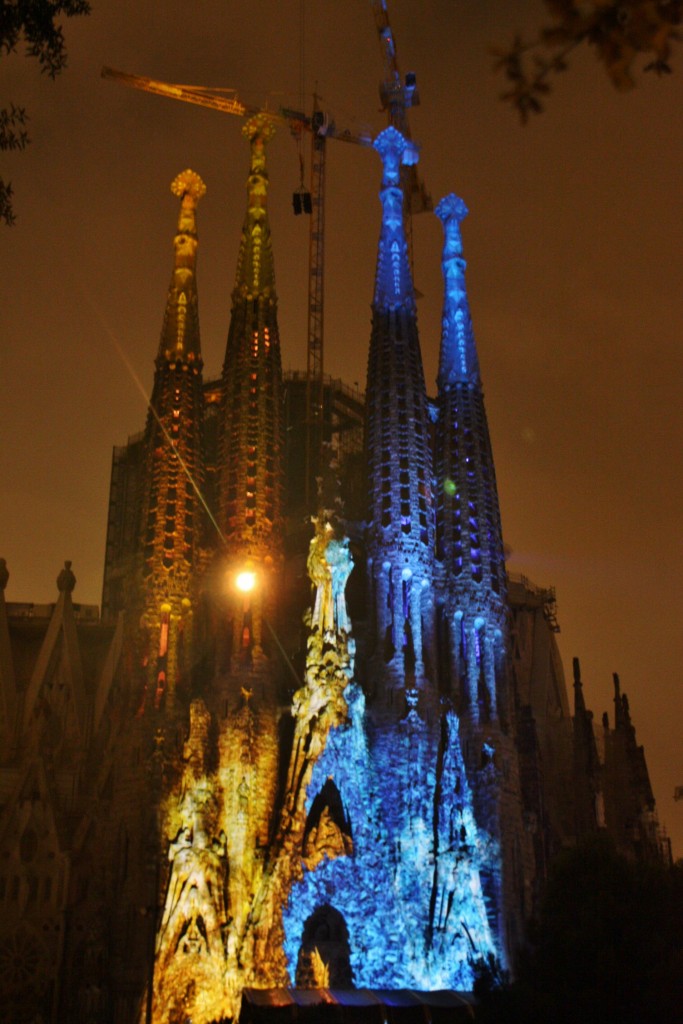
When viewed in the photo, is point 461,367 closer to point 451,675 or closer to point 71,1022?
point 451,675

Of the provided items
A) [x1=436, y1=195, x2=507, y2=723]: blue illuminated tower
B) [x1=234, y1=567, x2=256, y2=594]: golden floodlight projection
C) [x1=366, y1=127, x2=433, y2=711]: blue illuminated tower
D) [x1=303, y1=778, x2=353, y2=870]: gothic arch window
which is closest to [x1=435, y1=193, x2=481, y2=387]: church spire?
[x1=436, y1=195, x2=507, y2=723]: blue illuminated tower

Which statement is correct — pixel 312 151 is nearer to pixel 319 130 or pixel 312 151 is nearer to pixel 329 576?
pixel 319 130

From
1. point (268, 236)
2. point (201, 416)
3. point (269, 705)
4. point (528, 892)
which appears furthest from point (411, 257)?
point (528, 892)

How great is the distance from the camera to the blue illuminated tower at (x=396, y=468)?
4741 centimetres

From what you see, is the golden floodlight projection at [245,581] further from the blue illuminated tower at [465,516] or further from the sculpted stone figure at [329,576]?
the blue illuminated tower at [465,516]

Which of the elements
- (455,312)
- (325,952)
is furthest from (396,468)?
(325,952)

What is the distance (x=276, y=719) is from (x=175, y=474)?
11.3 m

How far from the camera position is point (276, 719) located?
46.7 meters

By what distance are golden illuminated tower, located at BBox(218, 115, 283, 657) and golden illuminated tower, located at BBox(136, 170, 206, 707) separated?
4.97ft

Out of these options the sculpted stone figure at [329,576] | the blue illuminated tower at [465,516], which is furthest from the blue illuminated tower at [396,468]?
the sculpted stone figure at [329,576]

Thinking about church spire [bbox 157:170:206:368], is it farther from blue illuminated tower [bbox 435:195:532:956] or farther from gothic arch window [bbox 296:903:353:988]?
gothic arch window [bbox 296:903:353:988]

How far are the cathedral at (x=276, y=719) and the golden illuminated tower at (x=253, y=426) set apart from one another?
122mm

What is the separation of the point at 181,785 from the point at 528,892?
1364 cm

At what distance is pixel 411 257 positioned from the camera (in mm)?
71375
